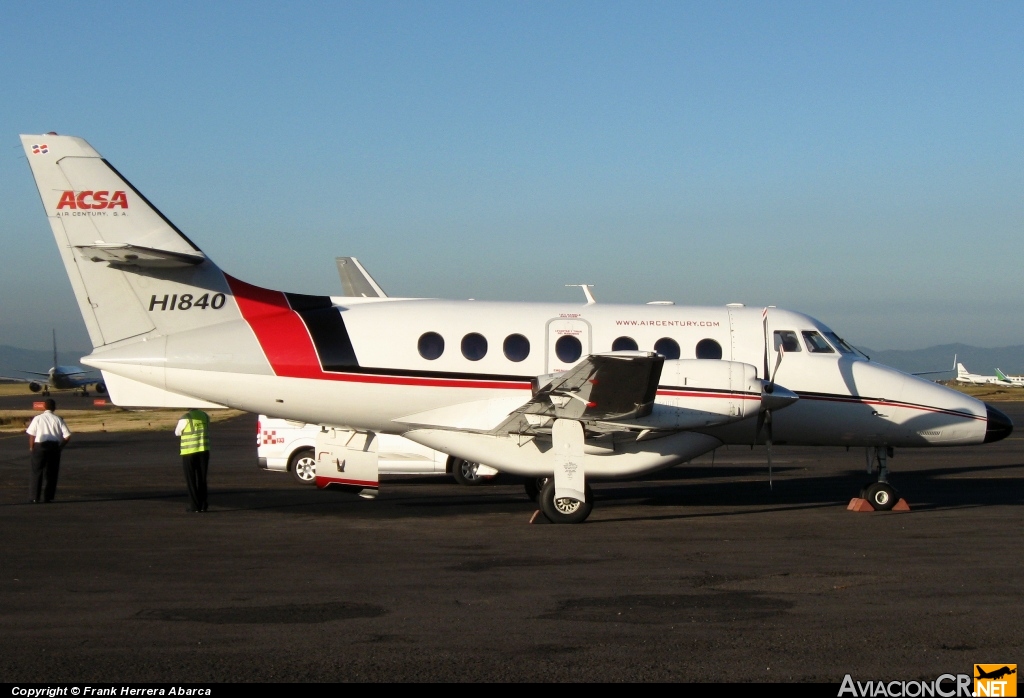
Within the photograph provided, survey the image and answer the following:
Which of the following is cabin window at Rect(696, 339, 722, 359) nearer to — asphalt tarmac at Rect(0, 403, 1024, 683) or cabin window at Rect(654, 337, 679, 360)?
cabin window at Rect(654, 337, 679, 360)

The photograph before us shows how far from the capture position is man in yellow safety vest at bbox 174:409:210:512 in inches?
566

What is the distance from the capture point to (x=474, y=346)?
1446 centimetres

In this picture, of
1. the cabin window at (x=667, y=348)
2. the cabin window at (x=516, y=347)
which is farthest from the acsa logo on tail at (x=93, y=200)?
the cabin window at (x=667, y=348)

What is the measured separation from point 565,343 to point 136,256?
620 cm

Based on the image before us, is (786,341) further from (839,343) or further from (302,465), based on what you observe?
(302,465)

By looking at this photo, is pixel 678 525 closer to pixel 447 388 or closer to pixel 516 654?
pixel 447 388

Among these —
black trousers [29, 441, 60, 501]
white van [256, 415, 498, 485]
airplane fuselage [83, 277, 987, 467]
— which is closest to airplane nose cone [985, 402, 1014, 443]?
airplane fuselage [83, 277, 987, 467]

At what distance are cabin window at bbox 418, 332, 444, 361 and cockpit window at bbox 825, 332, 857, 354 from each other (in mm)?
6188

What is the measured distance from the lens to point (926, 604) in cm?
840

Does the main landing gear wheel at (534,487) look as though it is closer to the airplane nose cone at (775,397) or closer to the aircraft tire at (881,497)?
the airplane nose cone at (775,397)

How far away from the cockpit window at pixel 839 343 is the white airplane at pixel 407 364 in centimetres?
46

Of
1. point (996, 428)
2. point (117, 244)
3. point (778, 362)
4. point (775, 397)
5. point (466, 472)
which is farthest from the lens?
point (466, 472)

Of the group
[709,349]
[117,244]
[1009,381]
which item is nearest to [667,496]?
[709,349]

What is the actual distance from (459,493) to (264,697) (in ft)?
38.9
